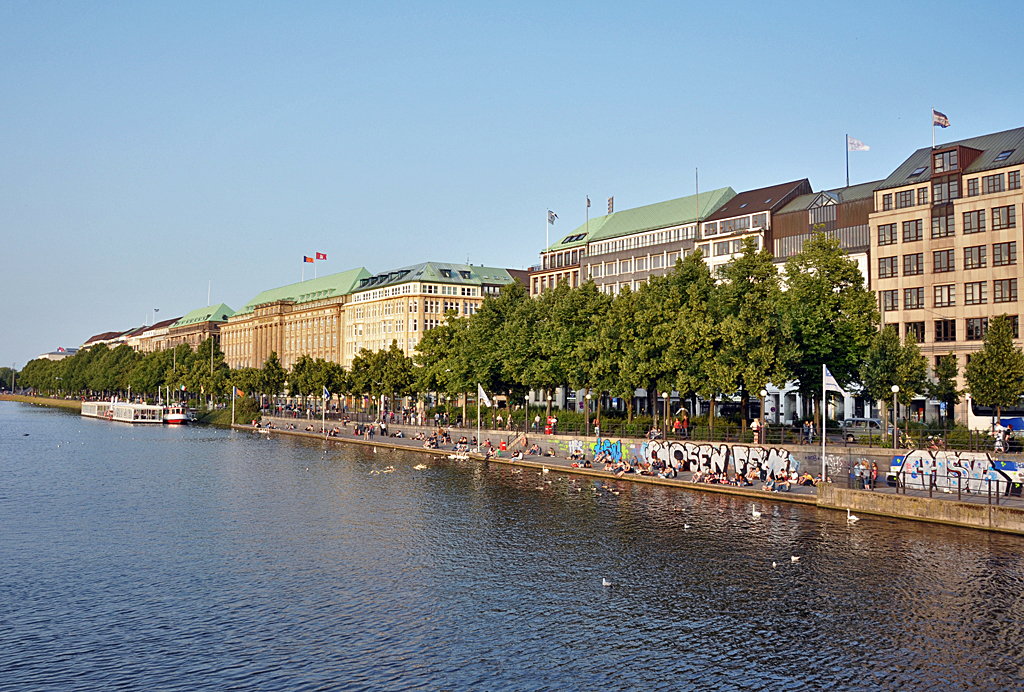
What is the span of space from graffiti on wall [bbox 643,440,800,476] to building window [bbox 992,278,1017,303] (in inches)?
1528

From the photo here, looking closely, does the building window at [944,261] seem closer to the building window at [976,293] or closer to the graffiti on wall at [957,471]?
the building window at [976,293]

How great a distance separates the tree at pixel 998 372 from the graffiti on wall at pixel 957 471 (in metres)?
11.5

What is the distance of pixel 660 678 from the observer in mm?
27531

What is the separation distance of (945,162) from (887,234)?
9.78 meters

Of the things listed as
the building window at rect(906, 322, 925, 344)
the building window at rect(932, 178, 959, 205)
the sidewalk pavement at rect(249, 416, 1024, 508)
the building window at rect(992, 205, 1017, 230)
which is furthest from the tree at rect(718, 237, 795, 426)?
the building window at rect(932, 178, 959, 205)

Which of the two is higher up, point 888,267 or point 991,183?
point 991,183

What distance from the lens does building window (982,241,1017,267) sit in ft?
285

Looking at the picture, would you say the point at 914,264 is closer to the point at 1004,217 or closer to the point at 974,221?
the point at 974,221

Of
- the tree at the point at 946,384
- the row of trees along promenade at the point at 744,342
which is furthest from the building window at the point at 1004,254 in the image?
the tree at the point at 946,384

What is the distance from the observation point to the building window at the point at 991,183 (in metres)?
88.2

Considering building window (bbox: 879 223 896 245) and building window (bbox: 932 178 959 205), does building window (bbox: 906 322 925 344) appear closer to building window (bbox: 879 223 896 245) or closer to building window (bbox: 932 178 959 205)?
building window (bbox: 879 223 896 245)

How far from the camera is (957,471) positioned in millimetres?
53938

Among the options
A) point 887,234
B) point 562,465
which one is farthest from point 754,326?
point 887,234

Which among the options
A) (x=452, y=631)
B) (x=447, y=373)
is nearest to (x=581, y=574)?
(x=452, y=631)
